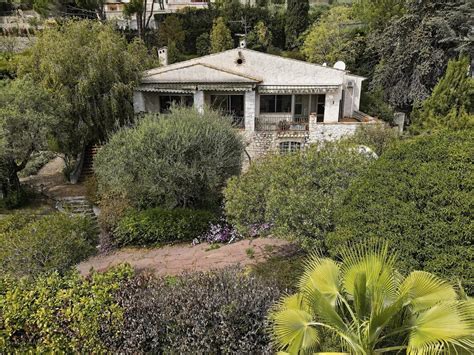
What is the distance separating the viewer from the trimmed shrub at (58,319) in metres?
7.22

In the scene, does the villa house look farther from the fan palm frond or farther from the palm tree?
the fan palm frond

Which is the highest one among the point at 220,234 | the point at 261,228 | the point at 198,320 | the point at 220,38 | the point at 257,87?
the point at 220,38

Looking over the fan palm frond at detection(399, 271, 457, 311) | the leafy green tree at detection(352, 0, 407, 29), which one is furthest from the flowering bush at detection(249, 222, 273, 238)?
the leafy green tree at detection(352, 0, 407, 29)

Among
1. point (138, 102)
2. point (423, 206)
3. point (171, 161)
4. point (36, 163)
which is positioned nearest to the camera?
point (423, 206)

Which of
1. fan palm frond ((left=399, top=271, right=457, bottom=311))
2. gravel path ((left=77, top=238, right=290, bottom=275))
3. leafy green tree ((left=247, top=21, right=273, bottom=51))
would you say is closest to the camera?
fan palm frond ((left=399, top=271, right=457, bottom=311))

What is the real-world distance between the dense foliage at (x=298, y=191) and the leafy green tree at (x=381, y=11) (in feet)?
94.5

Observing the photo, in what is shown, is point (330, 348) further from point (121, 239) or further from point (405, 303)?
point (121, 239)

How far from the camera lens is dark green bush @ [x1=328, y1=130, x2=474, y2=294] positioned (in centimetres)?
642

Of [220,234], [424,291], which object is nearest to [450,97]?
[220,234]

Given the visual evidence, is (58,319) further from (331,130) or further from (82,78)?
(331,130)

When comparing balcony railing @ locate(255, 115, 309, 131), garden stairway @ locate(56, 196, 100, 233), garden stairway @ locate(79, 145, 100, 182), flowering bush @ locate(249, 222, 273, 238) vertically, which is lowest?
garden stairway @ locate(56, 196, 100, 233)

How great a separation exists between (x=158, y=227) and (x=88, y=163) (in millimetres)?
10042

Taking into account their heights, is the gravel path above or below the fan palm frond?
below

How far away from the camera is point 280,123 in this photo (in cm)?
2352
